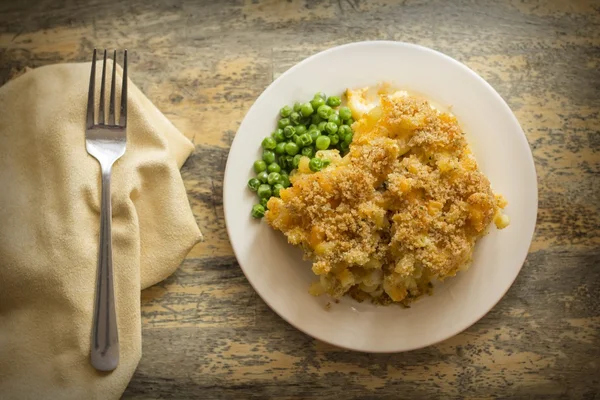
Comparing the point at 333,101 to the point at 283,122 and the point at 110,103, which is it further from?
the point at 110,103

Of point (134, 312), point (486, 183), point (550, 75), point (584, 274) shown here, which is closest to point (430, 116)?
point (486, 183)

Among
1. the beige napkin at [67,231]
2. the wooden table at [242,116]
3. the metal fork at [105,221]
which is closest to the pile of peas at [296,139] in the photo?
the wooden table at [242,116]

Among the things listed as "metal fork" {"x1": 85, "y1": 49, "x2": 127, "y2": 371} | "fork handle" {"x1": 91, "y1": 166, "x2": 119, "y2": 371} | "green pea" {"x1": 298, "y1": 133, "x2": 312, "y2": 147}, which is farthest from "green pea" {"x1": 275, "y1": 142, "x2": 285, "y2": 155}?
"fork handle" {"x1": 91, "y1": 166, "x2": 119, "y2": 371}

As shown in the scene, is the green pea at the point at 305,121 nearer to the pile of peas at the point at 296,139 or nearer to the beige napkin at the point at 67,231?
the pile of peas at the point at 296,139

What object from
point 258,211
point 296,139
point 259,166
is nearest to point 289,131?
point 296,139

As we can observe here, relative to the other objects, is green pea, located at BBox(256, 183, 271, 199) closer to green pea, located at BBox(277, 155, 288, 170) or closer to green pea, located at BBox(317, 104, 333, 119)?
green pea, located at BBox(277, 155, 288, 170)

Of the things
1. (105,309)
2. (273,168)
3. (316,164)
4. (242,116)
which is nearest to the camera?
(316,164)
